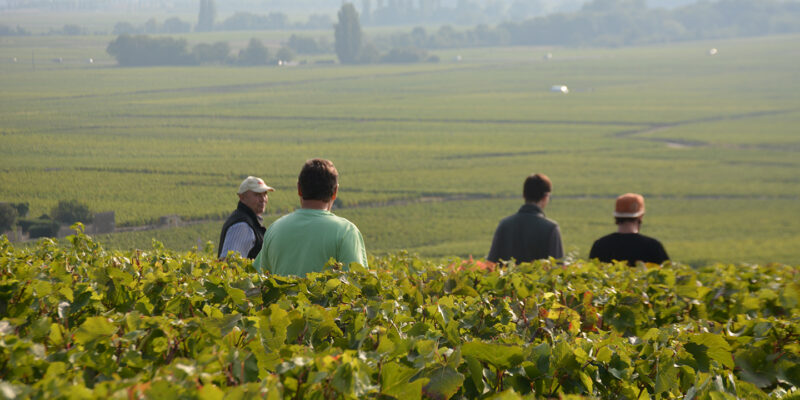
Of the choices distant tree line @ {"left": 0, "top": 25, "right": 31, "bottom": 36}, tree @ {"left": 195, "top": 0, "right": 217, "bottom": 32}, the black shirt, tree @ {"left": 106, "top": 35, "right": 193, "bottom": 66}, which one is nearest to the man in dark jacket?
the black shirt

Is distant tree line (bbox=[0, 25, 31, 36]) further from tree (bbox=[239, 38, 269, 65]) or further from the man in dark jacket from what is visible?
tree (bbox=[239, 38, 269, 65])

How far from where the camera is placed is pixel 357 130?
67188mm

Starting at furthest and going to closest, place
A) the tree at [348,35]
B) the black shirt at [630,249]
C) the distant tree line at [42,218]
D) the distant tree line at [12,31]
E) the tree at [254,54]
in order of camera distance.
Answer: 1. the tree at [348,35]
2. the tree at [254,54]
3. the distant tree line at [12,31]
4. the distant tree line at [42,218]
5. the black shirt at [630,249]

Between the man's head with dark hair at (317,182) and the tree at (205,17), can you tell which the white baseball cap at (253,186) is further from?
the tree at (205,17)

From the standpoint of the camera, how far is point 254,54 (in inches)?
3533

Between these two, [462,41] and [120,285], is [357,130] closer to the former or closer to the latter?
[120,285]

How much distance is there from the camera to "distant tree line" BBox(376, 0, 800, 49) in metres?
172

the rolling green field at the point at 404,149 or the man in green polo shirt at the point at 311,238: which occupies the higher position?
the man in green polo shirt at the point at 311,238

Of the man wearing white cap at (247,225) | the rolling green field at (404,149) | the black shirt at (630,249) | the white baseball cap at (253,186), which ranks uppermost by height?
the white baseball cap at (253,186)

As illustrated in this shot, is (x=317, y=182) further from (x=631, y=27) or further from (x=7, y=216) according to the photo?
(x=631, y=27)

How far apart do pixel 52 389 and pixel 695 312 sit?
4.42m

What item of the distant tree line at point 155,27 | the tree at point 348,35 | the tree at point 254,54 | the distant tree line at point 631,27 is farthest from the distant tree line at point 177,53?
the distant tree line at point 631,27

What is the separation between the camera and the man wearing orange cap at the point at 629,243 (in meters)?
7.52

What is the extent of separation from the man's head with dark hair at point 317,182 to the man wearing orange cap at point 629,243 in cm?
334
